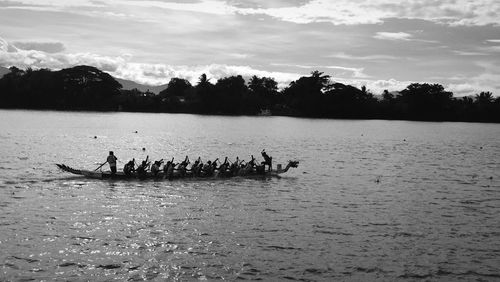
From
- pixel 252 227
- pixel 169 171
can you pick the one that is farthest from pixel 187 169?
pixel 252 227

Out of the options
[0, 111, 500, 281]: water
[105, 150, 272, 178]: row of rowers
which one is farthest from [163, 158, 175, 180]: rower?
[0, 111, 500, 281]: water

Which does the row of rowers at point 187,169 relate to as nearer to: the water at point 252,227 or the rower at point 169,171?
the rower at point 169,171

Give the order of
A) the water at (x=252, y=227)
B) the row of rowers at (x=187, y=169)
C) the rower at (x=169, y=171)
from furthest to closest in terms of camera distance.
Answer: the rower at (x=169, y=171), the row of rowers at (x=187, y=169), the water at (x=252, y=227)

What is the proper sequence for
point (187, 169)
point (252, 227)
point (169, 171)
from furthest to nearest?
point (187, 169) < point (169, 171) < point (252, 227)

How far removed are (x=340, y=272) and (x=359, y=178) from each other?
29.0 meters

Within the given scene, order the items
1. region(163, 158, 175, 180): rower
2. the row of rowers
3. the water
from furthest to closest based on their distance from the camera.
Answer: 1. region(163, 158, 175, 180): rower
2. the row of rowers
3. the water

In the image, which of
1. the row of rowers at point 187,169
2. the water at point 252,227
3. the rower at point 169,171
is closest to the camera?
the water at point 252,227

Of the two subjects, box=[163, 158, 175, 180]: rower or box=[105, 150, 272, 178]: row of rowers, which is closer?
box=[105, 150, 272, 178]: row of rowers

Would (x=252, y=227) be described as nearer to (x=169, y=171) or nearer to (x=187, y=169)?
(x=169, y=171)

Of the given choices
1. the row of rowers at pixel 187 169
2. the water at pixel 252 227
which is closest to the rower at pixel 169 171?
the row of rowers at pixel 187 169

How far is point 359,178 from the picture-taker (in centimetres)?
4941

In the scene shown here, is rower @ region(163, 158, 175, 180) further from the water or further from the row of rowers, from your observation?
the water

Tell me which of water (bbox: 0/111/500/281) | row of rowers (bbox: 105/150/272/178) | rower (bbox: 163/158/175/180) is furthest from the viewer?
rower (bbox: 163/158/175/180)

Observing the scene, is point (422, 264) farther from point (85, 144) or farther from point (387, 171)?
point (85, 144)
